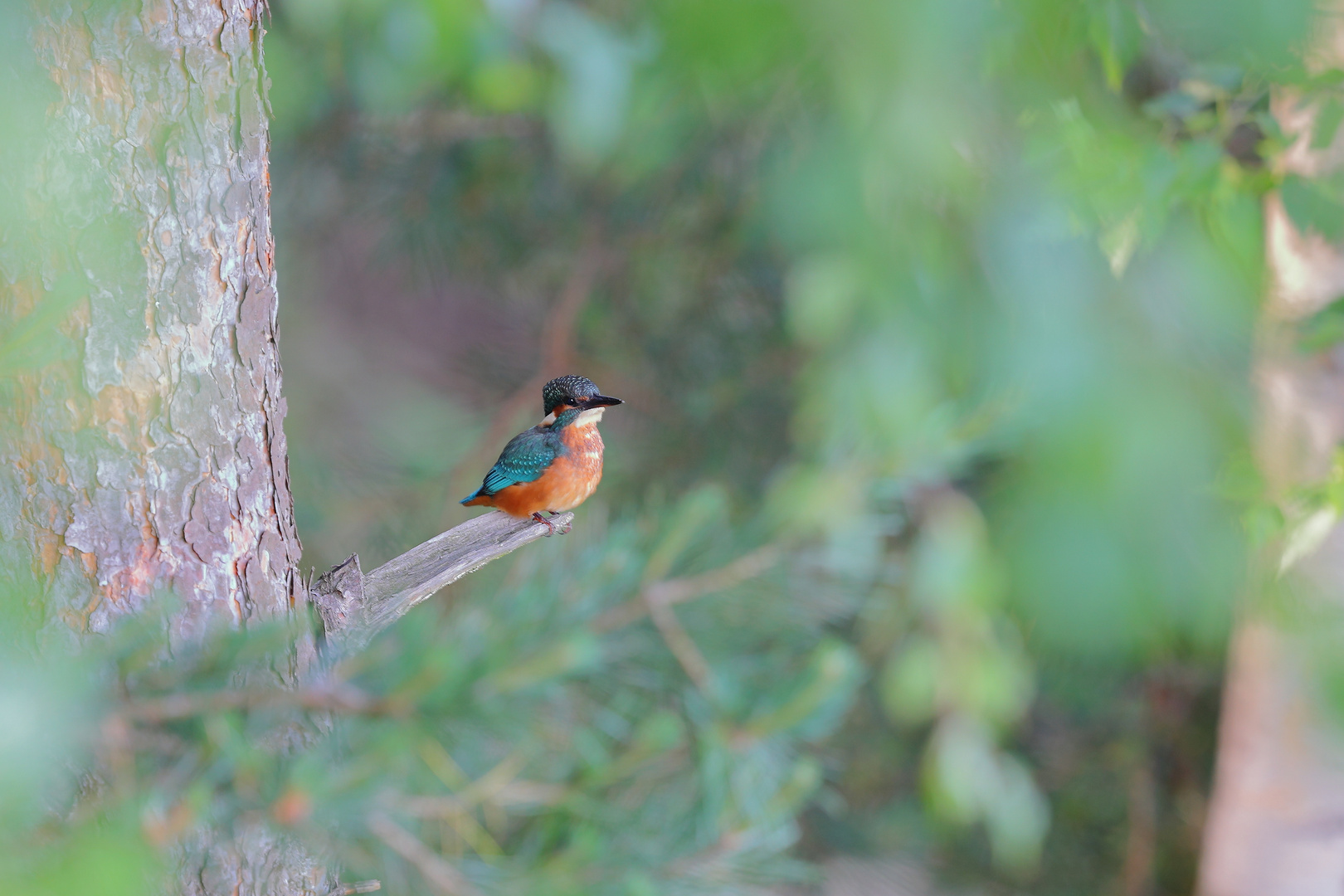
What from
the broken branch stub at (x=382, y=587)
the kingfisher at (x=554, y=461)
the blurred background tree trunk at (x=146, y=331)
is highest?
the blurred background tree trunk at (x=146, y=331)

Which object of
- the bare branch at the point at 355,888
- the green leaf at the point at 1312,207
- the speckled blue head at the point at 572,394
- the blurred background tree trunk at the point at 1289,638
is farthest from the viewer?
the blurred background tree trunk at the point at 1289,638

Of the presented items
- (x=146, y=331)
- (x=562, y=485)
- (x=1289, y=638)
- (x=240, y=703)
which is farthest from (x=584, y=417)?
(x=1289, y=638)

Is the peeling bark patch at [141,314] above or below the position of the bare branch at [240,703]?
above

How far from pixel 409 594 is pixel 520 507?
0.28 metres

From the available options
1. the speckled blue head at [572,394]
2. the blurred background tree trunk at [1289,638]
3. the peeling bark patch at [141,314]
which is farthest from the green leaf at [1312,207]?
the peeling bark patch at [141,314]

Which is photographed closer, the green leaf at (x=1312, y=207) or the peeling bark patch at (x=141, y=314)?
the peeling bark patch at (x=141, y=314)

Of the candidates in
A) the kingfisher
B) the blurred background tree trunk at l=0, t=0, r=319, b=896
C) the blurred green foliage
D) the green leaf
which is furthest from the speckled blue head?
the green leaf

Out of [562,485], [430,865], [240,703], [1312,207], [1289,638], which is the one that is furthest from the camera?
[1289,638]

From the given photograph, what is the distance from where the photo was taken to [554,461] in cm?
109

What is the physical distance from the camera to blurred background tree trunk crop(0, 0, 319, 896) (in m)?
0.68

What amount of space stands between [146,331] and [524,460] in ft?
1.53

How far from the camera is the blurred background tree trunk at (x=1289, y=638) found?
156 cm

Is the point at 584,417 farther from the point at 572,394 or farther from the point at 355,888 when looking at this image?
the point at 355,888

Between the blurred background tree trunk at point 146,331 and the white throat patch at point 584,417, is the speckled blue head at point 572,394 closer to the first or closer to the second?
Answer: the white throat patch at point 584,417
